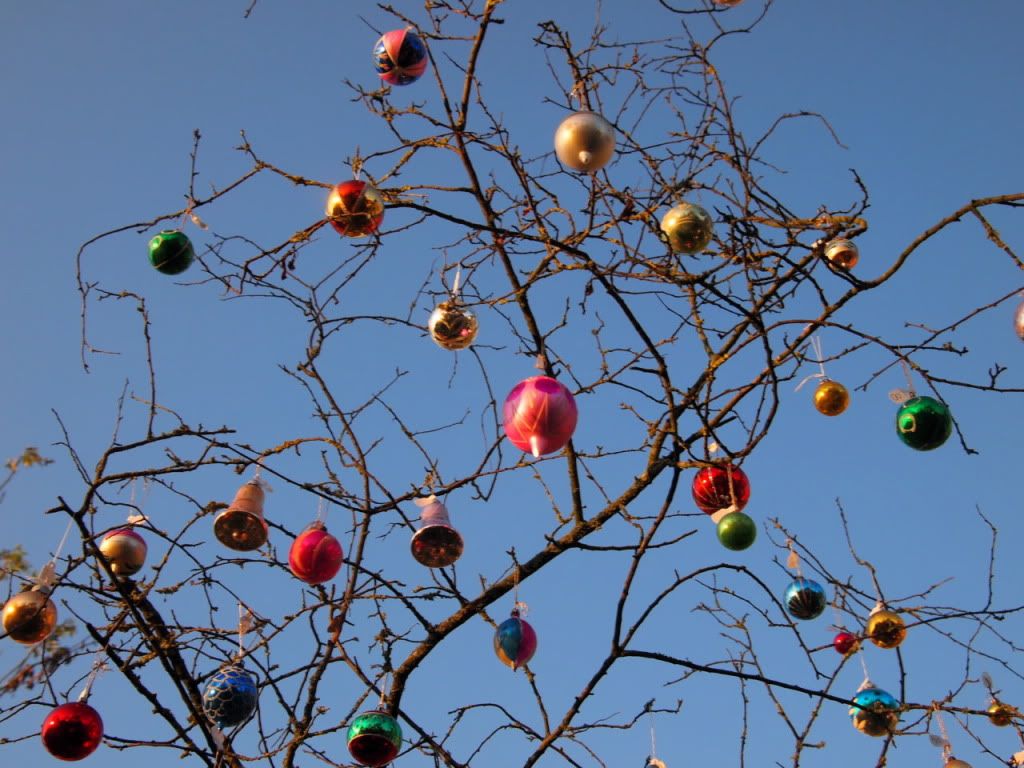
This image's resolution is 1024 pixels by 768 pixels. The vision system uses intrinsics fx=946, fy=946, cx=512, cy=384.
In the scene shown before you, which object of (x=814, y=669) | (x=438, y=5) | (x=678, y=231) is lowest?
(x=814, y=669)

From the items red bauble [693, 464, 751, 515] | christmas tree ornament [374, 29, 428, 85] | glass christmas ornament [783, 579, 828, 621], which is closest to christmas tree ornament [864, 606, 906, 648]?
glass christmas ornament [783, 579, 828, 621]

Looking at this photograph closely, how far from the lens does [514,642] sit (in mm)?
3748

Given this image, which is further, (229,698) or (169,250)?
(169,250)

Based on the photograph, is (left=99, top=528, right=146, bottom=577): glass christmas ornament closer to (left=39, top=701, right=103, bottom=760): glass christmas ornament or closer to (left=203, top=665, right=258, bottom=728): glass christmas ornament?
(left=39, top=701, right=103, bottom=760): glass christmas ornament

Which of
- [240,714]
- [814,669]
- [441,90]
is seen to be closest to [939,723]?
[814,669]

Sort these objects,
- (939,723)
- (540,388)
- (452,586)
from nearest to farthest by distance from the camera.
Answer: (540,388), (452,586), (939,723)

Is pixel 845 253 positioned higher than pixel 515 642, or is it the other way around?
pixel 845 253

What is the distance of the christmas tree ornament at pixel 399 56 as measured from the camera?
13.1 ft

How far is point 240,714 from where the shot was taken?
136 inches

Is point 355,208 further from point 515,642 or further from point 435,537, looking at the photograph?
point 515,642

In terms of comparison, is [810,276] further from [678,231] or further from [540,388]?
[540,388]

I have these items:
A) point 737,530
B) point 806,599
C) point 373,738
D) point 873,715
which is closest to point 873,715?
point 873,715

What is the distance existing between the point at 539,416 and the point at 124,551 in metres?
2.22

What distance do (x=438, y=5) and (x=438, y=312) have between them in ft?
3.94
